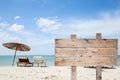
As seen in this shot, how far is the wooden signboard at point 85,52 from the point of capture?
21.6 ft

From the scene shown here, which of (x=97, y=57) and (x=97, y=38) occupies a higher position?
(x=97, y=38)

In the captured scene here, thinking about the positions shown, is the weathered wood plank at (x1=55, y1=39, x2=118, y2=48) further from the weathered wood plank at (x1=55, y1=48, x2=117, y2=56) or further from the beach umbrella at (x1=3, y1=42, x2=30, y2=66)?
the beach umbrella at (x1=3, y1=42, x2=30, y2=66)

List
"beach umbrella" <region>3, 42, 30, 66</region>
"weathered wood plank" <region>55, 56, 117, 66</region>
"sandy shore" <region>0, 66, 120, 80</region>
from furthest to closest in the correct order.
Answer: "beach umbrella" <region>3, 42, 30, 66</region>
"sandy shore" <region>0, 66, 120, 80</region>
"weathered wood plank" <region>55, 56, 117, 66</region>

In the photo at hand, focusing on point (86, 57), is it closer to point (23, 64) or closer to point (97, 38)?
point (97, 38)

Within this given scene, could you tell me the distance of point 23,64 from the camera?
22.8 metres

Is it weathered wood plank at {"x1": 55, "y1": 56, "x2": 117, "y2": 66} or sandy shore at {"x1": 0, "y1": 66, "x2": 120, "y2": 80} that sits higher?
weathered wood plank at {"x1": 55, "y1": 56, "x2": 117, "y2": 66}

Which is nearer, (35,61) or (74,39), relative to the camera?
(74,39)

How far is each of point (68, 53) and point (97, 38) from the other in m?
0.98

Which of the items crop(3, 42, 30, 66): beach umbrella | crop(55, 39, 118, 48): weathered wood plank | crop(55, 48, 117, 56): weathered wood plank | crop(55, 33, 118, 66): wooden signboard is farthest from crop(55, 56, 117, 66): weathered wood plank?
crop(3, 42, 30, 66): beach umbrella

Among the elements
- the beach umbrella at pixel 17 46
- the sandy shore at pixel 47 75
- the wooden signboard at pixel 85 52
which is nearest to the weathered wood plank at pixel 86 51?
the wooden signboard at pixel 85 52

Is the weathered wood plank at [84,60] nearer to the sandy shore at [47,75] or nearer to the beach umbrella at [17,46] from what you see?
the sandy shore at [47,75]

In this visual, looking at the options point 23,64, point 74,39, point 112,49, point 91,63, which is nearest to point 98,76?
point 91,63

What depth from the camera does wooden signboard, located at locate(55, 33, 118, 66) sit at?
658cm

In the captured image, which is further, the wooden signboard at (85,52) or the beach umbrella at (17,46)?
the beach umbrella at (17,46)
